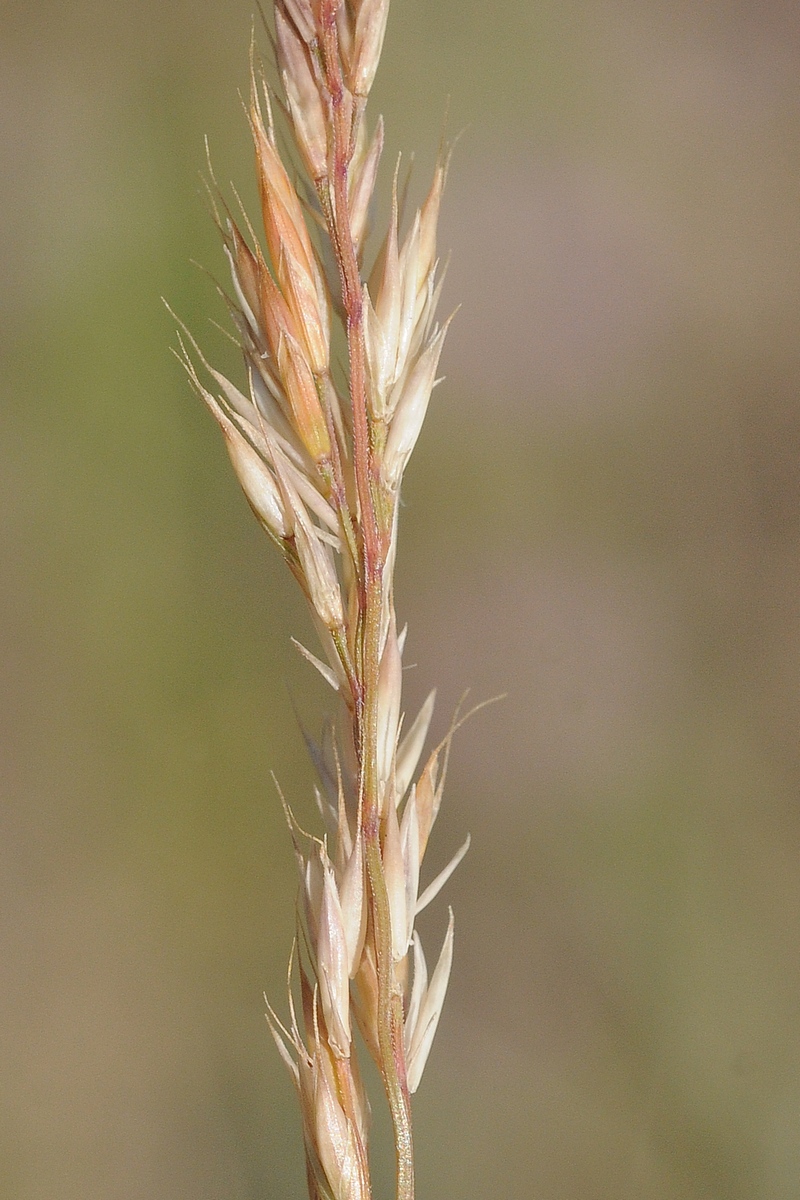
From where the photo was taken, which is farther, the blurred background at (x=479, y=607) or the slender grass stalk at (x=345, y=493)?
the blurred background at (x=479, y=607)

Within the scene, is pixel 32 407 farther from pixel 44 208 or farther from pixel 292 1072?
pixel 292 1072

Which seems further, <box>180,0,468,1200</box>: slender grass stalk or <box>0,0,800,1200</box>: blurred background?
<box>0,0,800,1200</box>: blurred background

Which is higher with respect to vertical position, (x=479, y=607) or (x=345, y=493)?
(x=345, y=493)

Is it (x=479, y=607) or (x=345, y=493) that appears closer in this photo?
(x=345, y=493)

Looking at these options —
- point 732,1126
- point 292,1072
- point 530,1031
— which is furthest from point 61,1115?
point 292,1072
